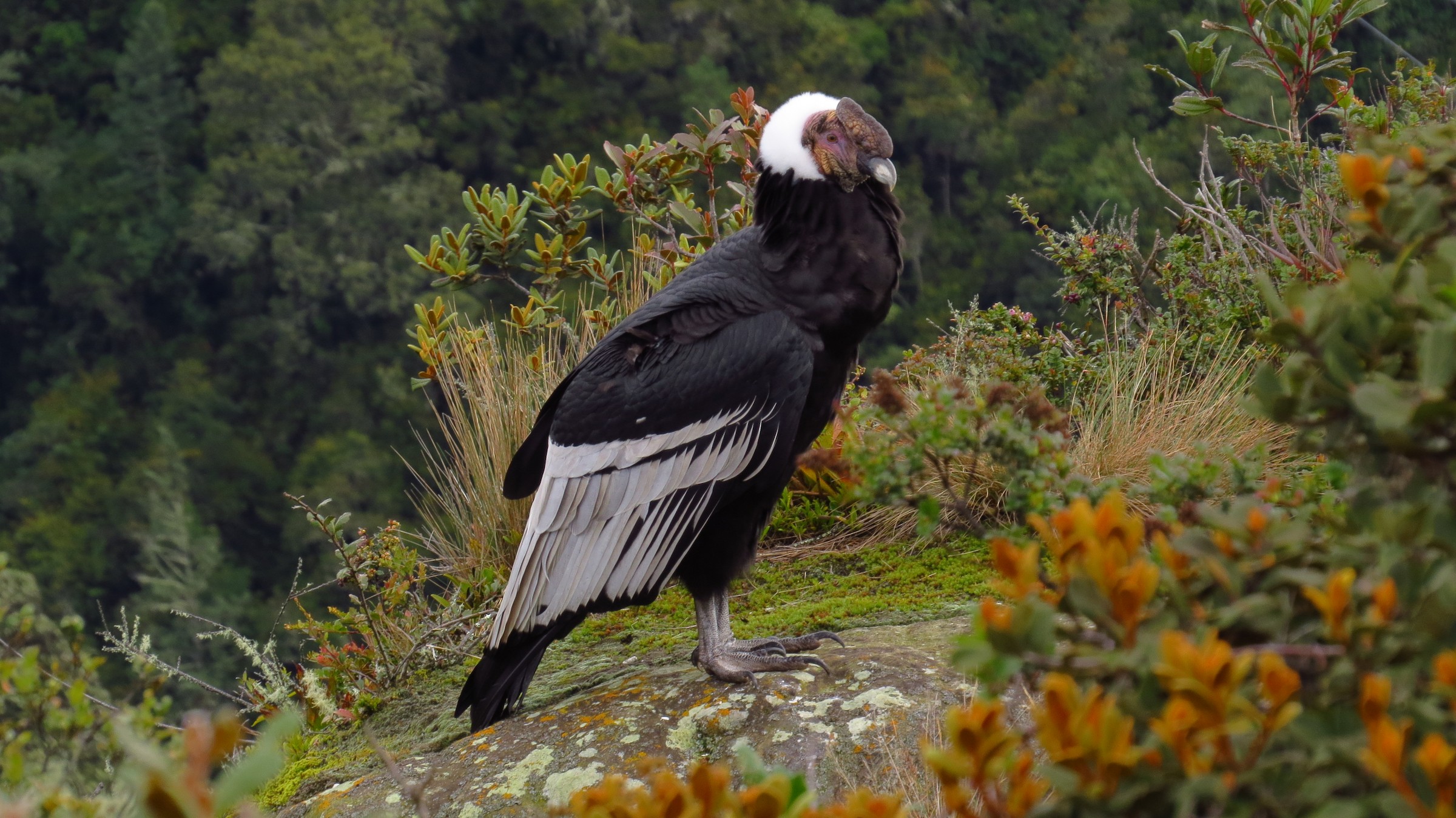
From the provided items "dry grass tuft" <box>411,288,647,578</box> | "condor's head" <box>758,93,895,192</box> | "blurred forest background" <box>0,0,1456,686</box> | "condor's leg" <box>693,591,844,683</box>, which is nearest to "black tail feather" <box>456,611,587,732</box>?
"condor's leg" <box>693,591,844,683</box>

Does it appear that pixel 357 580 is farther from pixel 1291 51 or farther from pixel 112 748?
pixel 1291 51

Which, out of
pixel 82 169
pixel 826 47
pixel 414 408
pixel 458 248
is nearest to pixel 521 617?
pixel 458 248

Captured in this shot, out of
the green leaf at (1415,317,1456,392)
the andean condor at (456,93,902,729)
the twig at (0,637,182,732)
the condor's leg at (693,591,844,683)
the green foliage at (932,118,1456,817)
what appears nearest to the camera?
the green foliage at (932,118,1456,817)

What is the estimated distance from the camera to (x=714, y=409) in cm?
321

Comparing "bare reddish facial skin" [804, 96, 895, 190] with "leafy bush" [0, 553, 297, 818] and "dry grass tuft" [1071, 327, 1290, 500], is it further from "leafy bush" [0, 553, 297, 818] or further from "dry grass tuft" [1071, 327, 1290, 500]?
"leafy bush" [0, 553, 297, 818]

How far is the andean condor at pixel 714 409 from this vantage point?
3217 millimetres

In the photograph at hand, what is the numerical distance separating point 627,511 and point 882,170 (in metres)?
1.00

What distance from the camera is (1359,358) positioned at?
5.12 ft

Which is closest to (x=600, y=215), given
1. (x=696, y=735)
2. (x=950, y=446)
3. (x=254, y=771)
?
(x=696, y=735)

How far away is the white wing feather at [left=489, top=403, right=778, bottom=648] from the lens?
127 inches

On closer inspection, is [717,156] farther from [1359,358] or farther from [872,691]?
[1359,358]

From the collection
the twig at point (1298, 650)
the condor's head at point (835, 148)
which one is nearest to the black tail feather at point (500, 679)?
the condor's head at point (835, 148)

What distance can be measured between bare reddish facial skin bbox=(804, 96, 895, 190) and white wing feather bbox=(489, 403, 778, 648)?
0.61 meters

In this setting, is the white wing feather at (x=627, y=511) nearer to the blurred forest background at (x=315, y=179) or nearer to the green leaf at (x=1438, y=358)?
the green leaf at (x=1438, y=358)
